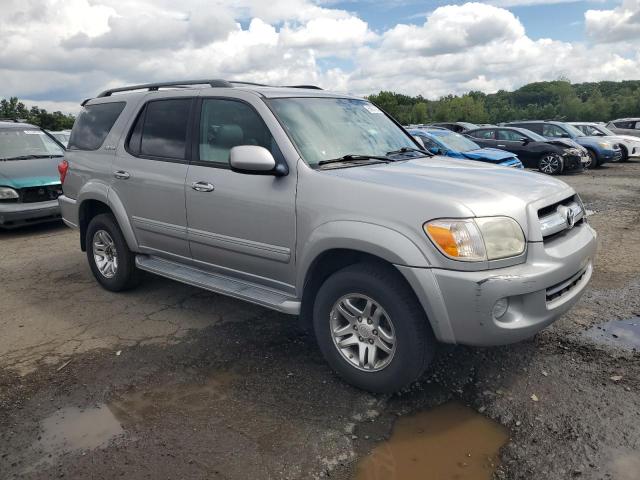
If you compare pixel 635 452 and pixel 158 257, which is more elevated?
pixel 158 257

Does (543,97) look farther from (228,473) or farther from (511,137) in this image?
(228,473)

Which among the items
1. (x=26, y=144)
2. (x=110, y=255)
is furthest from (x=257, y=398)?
(x=26, y=144)

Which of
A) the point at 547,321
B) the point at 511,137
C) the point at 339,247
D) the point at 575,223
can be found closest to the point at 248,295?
the point at 339,247

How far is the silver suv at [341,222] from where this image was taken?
9.29 ft

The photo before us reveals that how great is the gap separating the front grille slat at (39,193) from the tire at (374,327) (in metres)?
6.57

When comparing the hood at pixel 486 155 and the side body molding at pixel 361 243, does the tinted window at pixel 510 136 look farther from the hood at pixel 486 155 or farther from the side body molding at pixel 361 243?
the side body molding at pixel 361 243

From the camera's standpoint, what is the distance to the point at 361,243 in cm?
301

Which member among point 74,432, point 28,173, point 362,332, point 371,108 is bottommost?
A: point 74,432

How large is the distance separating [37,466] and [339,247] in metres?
1.94

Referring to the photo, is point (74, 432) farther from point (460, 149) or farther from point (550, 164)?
point (550, 164)

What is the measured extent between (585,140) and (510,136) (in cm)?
326

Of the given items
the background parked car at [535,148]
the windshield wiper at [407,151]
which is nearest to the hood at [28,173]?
the windshield wiper at [407,151]

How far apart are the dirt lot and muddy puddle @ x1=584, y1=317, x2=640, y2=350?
2 centimetres

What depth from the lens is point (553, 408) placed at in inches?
120
